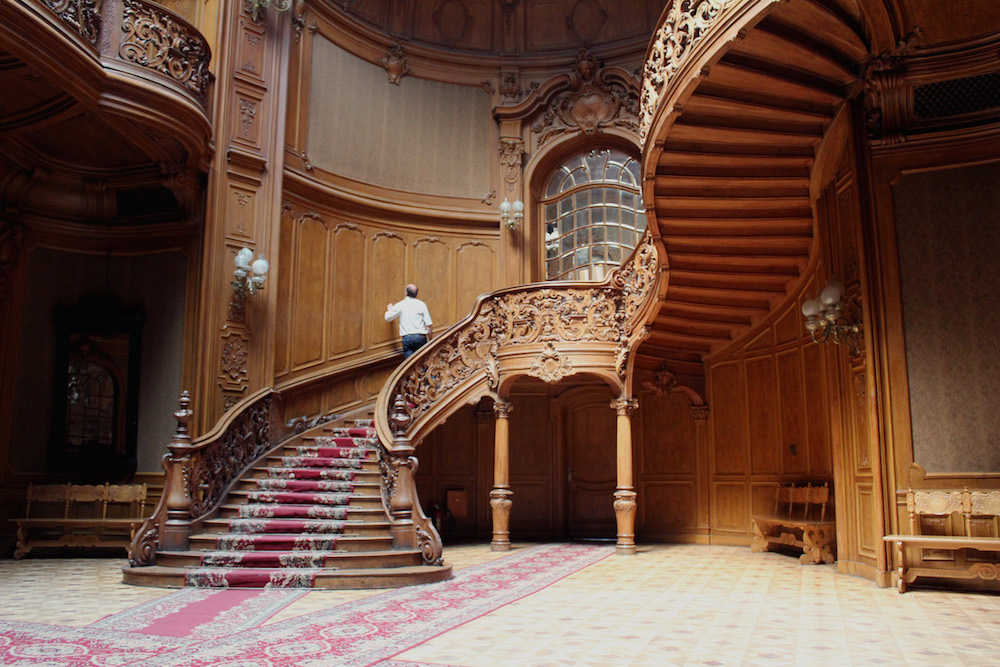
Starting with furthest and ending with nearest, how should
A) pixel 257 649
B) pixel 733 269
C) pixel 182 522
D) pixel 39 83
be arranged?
pixel 733 269, pixel 39 83, pixel 182 522, pixel 257 649

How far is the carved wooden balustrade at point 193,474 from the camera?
7.61 metres

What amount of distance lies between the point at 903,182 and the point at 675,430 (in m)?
5.81

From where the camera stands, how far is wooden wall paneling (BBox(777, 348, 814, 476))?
10.3 m

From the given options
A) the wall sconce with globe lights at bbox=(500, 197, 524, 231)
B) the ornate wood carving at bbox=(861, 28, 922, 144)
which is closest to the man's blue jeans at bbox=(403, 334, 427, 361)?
the wall sconce with globe lights at bbox=(500, 197, 524, 231)

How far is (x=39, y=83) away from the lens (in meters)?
8.34

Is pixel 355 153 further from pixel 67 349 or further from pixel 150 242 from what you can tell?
pixel 67 349

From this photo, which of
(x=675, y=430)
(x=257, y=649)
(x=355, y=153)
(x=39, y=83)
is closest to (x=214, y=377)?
(x=39, y=83)

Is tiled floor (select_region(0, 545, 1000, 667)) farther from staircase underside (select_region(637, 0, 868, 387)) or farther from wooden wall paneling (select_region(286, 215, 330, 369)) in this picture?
wooden wall paneling (select_region(286, 215, 330, 369))

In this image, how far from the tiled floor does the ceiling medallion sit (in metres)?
2.73

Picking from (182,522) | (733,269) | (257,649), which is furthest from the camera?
(733,269)

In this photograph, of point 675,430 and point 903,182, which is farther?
point 675,430

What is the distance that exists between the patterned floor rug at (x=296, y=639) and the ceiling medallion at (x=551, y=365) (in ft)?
13.3

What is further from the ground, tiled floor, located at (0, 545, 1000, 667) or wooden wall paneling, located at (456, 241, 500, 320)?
wooden wall paneling, located at (456, 241, 500, 320)

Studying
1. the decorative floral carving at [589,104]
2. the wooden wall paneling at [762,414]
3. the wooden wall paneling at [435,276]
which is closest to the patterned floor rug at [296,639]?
the wooden wall paneling at [762,414]
